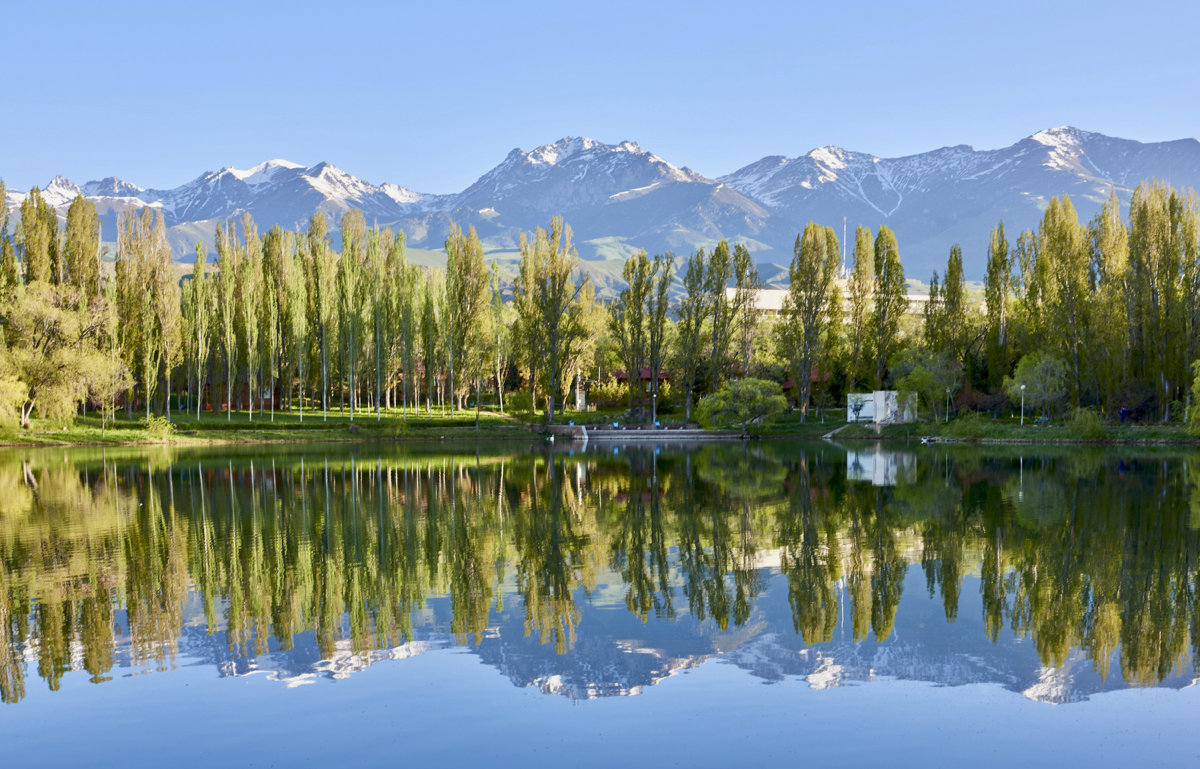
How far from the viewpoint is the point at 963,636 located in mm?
10516

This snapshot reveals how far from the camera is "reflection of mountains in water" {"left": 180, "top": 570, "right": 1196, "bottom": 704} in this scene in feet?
29.5

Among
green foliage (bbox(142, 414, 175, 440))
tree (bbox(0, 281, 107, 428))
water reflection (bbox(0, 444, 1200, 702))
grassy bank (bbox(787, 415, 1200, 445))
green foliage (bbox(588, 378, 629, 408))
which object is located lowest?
grassy bank (bbox(787, 415, 1200, 445))

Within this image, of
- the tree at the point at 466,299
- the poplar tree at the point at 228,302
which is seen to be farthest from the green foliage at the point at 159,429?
the tree at the point at 466,299

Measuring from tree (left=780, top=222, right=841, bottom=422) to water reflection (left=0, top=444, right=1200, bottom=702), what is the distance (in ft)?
109

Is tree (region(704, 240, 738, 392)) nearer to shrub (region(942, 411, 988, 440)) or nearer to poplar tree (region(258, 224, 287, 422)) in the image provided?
shrub (region(942, 411, 988, 440))

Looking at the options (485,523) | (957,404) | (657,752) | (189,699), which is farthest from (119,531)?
(957,404)

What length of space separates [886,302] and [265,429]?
38971 mm

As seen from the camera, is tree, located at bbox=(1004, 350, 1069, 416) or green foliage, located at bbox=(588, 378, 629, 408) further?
green foliage, located at bbox=(588, 378, 629, 408)

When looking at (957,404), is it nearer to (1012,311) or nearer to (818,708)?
(1012,311)

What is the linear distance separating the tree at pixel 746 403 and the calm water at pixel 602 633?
3155 centimetres

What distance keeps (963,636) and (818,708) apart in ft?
10.3

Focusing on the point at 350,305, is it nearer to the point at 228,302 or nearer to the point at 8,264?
the point at 228,302

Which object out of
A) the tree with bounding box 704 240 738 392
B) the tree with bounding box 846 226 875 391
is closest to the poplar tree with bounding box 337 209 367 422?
the tree with bounding box 704 240 738 392

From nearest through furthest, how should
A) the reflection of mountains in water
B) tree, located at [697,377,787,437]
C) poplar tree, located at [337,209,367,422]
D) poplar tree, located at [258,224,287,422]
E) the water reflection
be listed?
the reflection of mountains in water
the water reflection
tree, located at [697,377,787,437]
poplar tree, located at [337,209,367,422]
poplar tree, located at [258,224,287,422]
